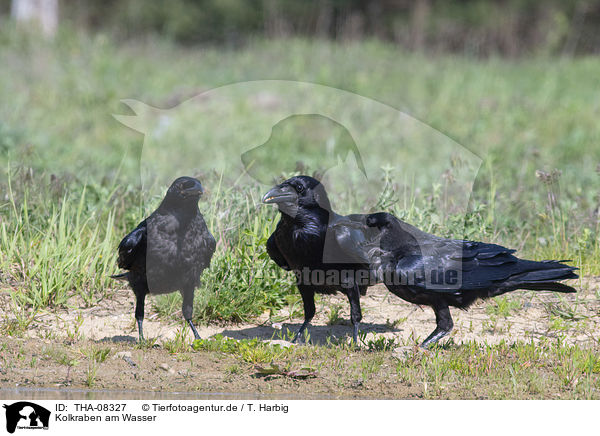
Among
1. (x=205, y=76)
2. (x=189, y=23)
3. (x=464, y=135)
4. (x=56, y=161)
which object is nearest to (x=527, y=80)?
(x=464, y=135)

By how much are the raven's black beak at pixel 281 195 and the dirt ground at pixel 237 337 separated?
102 centimetres

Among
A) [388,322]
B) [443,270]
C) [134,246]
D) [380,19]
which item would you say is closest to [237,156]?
[388,322]

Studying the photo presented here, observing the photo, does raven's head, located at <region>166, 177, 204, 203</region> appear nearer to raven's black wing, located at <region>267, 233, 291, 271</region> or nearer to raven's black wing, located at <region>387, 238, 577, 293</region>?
raven's black wing, located at <region>267, 233, 291, 271</region>

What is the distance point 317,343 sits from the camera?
5.16 meters

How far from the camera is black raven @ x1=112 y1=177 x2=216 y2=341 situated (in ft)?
15.9

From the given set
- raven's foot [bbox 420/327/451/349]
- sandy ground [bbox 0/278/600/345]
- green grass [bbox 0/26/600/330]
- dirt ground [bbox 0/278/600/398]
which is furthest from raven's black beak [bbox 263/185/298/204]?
raven's foot [bbox 420/327/451/349]

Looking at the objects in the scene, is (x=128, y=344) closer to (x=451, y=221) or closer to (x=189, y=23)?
(x=451, y=221)

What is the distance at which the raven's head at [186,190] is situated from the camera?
15.4 ft

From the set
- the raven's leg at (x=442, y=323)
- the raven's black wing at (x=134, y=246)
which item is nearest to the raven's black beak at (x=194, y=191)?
the raven's black wing at (x=134, y=246)

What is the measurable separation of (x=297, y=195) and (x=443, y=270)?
3.62 ft

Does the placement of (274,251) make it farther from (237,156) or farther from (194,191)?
(237,156)

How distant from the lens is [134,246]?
16.1 ft
